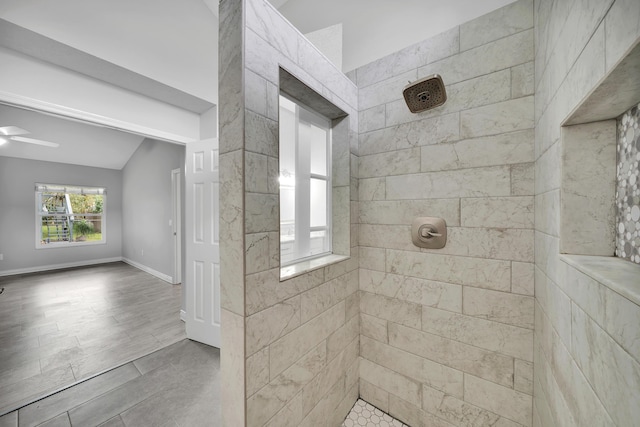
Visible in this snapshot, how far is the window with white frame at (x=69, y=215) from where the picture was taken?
508 centimetres

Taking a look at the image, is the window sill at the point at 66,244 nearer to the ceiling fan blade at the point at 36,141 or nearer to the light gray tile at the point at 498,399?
the ceiling fan blade at the point at 36,141

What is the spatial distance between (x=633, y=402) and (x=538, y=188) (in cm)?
94

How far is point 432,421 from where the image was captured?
4.63 feet

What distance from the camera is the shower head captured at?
1237 mm

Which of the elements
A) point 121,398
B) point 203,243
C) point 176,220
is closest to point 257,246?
point 203,243

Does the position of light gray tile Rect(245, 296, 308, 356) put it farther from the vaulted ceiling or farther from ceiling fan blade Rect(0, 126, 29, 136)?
ceiling fan blade Rect(0, 126, 29, 136)

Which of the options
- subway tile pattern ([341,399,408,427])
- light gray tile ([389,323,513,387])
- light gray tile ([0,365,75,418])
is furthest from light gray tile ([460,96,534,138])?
light gray tile ([0,365,75,418])

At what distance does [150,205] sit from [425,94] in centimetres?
558

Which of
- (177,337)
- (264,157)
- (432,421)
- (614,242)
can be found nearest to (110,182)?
(177,337)

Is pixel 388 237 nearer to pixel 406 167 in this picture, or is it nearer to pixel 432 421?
pixel 406 167

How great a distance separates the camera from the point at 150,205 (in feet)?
15.9

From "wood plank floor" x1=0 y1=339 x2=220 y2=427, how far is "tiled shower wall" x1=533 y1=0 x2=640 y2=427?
1.85 meters

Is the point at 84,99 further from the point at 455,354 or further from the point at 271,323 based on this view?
the point at 455,354

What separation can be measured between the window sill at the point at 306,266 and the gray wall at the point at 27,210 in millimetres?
7006
